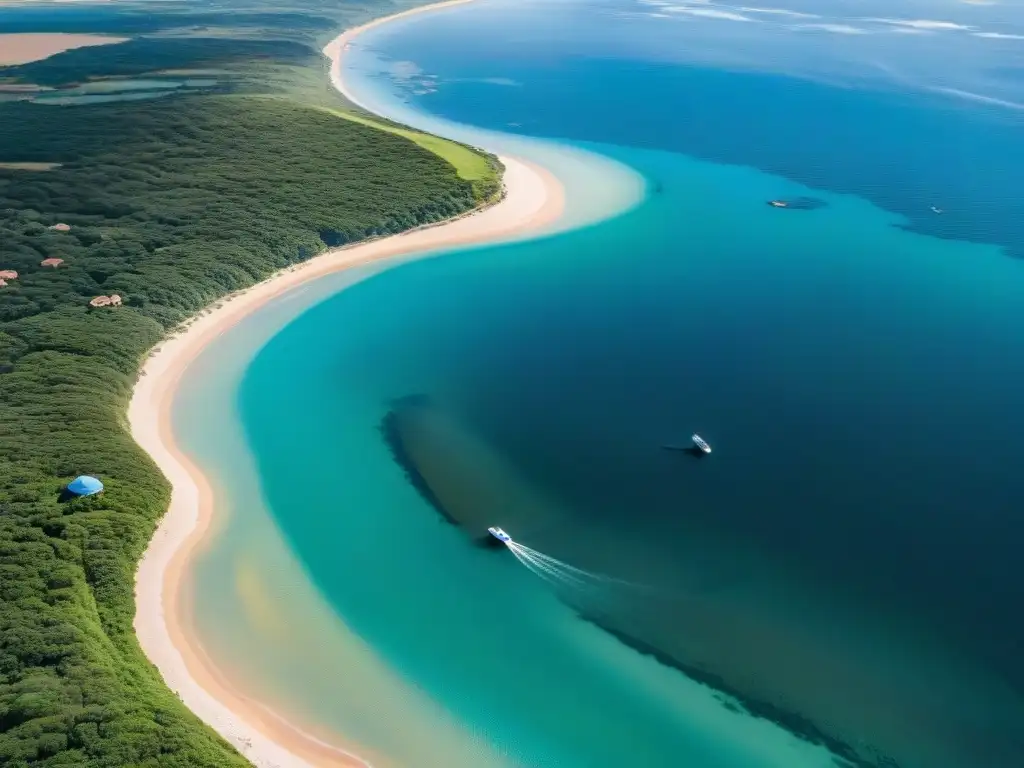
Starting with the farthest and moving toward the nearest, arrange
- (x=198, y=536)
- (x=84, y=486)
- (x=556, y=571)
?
(x=198, y=536), (x=556, y=571), (x=84, y=486)

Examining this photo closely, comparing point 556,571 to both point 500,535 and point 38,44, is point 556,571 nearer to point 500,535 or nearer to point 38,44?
point 500,535

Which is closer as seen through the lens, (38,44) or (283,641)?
(283,641)

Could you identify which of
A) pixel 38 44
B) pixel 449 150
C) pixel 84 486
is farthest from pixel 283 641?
pixel 38 44

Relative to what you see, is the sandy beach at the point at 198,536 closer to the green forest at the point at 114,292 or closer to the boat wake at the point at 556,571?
the green forest at the point at 114,292

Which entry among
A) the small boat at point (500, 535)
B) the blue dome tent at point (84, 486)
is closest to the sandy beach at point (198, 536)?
the blue dome tent at point (84, 486)

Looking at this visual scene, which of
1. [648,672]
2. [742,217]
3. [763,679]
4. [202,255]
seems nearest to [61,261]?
[202,255]
